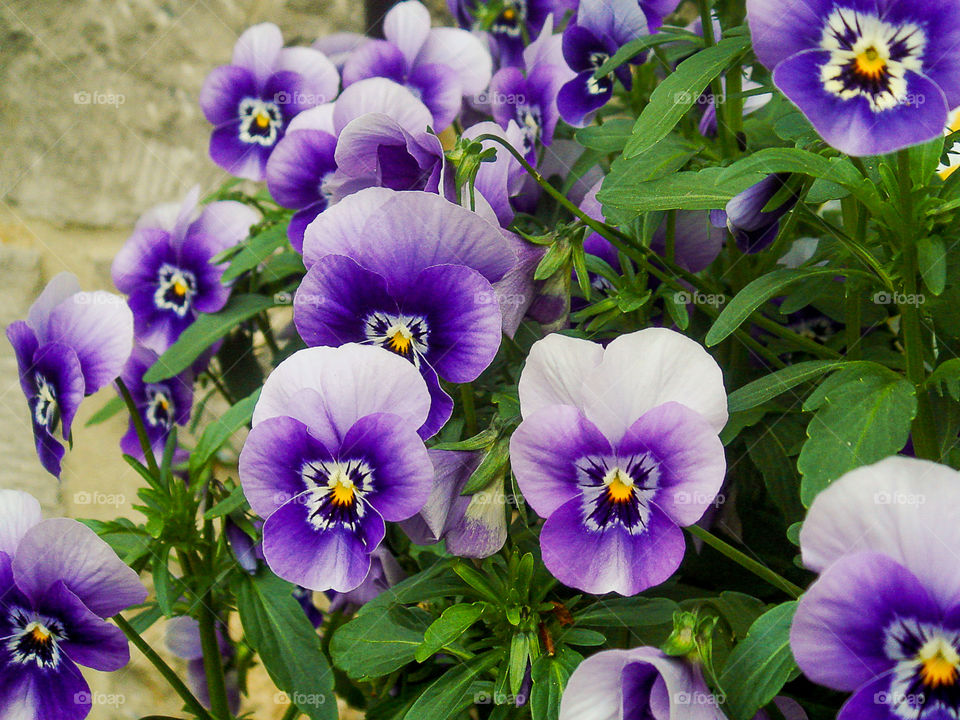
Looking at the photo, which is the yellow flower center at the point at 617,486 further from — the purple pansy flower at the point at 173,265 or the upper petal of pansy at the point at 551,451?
the purple pansy flower at the point at 173,265

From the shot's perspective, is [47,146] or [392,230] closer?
[392,230]

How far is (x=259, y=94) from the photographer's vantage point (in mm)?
1110

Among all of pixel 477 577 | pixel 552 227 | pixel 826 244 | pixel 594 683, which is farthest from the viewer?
pixel 552 227

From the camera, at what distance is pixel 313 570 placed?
23.4 inches

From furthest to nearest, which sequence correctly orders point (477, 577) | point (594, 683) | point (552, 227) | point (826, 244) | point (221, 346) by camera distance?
1. point (221, 346)
2. point (552, 227)
3. point (826, 244)
4. point (477, 577)
5. point (594, 683)

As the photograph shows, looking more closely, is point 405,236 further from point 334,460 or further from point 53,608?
point 53,608

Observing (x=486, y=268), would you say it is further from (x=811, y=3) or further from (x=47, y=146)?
(x=47, y=146)

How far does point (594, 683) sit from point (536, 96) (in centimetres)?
64

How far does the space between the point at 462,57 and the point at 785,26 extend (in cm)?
56

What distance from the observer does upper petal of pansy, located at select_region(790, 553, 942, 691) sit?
45cm

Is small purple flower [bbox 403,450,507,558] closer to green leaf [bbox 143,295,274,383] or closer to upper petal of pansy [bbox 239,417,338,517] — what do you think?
upper petal of pansy [bbox 239,417,338,517]

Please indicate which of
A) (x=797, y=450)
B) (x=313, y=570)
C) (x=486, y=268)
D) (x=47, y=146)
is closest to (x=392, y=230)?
(x=486, y=268)

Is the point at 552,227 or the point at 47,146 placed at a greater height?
the point at 47,146

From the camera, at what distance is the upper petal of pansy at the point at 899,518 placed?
17.5 inches
